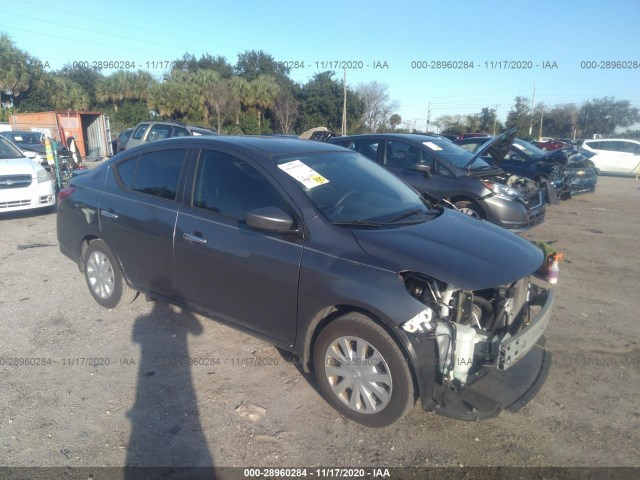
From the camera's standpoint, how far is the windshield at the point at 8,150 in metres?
9.03

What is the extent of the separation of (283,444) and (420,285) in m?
1.31

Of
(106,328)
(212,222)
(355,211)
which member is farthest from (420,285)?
(106,328)

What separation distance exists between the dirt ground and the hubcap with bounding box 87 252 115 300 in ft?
0.66

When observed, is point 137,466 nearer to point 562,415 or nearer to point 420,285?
point 420,285

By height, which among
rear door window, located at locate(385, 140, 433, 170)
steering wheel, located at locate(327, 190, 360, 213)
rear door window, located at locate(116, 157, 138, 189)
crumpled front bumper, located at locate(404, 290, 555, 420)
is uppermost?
rear door window, located at locate(385, 140, 433, 170)

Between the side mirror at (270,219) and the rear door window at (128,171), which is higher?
the rear door window at (128,171)

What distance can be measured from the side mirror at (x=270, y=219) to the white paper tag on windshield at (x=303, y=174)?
42 centimetres

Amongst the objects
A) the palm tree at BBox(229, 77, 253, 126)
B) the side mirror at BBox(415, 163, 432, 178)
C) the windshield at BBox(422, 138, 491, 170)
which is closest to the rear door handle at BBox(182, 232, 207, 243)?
the side mirror at BBox(415, 163, 432, 178)


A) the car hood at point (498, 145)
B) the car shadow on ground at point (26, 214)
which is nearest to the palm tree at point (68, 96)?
the car shadow on ground at point (26, 214)

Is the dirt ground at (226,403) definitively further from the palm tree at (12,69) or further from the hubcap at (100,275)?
the palm tree at (12,69)

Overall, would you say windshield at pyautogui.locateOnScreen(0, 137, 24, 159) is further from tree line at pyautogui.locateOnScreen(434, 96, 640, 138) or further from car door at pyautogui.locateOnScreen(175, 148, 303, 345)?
tree line at pyautogui.locateOnScreen(434, 96, 640, 138)

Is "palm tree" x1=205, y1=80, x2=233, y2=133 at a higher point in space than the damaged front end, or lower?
higher

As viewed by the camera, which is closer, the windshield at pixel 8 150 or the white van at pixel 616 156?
the windshield at pixel 8 150

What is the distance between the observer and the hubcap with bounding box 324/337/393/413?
2.96m
